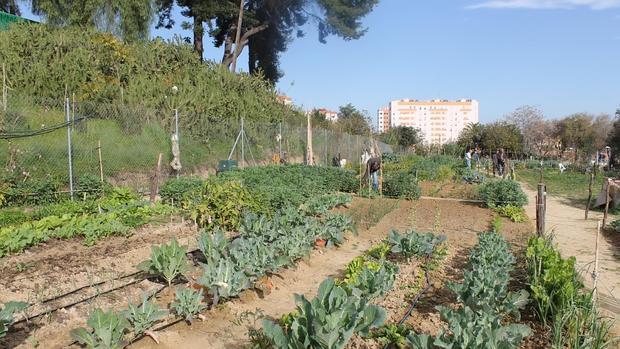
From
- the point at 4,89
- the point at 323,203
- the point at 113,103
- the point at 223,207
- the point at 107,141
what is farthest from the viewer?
the point at 113,103

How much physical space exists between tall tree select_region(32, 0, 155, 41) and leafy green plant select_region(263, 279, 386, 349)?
16.9 meters

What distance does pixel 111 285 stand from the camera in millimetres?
5062

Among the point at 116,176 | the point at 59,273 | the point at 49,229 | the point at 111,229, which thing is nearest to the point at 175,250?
the point at 59,273

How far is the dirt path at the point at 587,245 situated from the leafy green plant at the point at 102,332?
13.9ft

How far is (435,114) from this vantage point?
381 feet

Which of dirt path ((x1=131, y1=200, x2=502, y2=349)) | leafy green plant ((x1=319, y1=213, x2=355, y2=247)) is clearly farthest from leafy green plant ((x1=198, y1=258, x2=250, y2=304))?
leafy green plant ((x1=319, y1=213, x2=355, y2=247))

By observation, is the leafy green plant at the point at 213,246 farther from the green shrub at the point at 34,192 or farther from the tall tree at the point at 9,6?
the tall tree at the point at 9,6

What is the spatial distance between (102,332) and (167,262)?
5.86 feet

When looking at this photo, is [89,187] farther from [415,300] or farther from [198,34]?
[198,34]

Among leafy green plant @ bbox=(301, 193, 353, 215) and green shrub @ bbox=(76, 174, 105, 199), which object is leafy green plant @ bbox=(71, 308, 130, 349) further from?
green shrub @ bbox=(76, 174, 105, 199)

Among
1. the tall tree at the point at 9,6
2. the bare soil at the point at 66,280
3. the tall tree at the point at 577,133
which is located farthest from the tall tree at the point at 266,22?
the tall tree at the point at 577,133

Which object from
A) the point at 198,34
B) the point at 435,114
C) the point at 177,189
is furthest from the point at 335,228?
the point at 435,114

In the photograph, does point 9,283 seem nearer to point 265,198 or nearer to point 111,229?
point 111,229

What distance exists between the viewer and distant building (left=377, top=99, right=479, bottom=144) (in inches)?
4535
